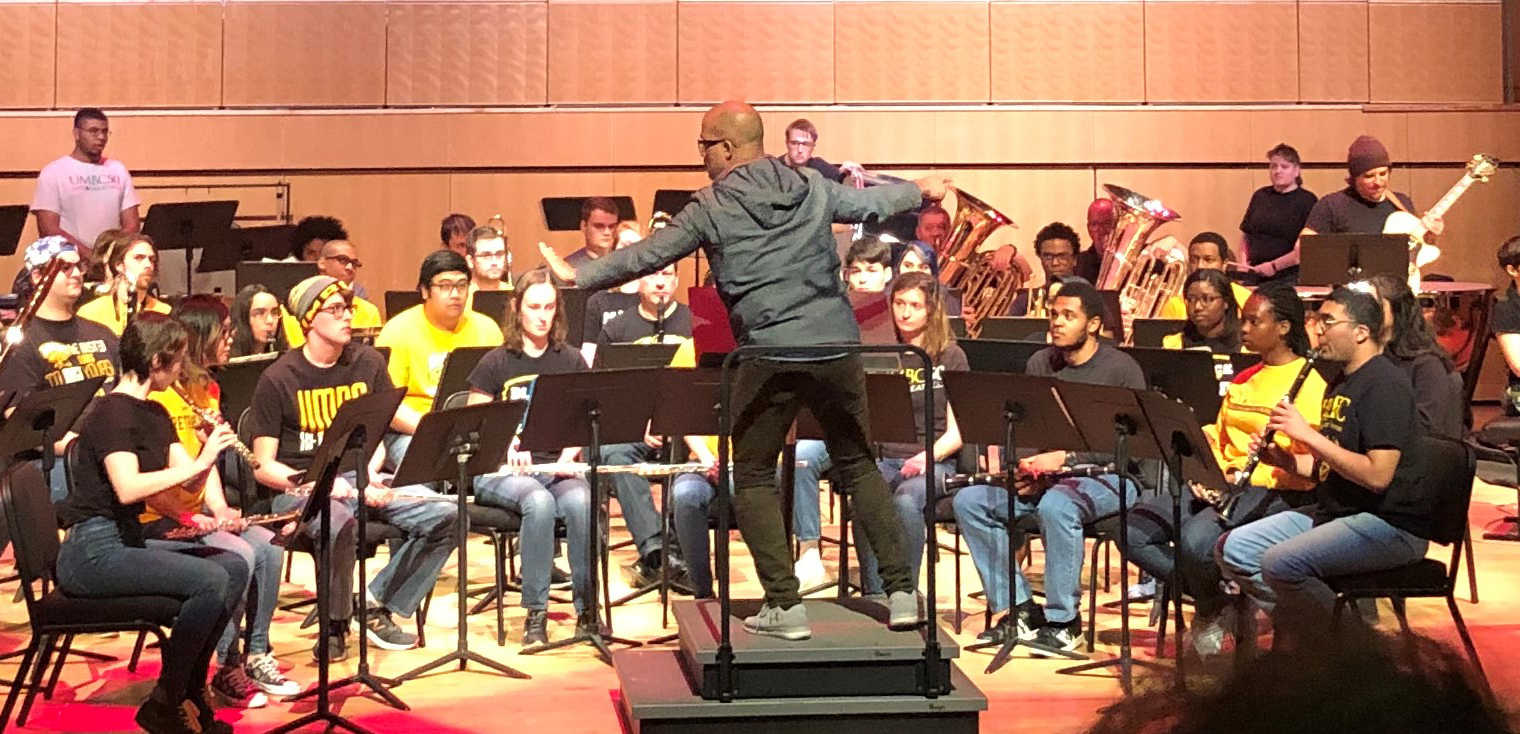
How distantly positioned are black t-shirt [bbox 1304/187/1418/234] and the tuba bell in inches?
65.9

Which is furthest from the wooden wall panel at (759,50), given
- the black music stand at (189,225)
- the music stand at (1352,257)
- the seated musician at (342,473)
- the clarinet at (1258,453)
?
the clarinet at (1258,453)

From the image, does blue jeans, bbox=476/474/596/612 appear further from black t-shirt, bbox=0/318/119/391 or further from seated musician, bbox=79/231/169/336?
seated musician, bbox=79/231/169/336

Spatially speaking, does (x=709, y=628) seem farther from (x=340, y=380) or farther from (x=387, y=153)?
(x=387, y=153)

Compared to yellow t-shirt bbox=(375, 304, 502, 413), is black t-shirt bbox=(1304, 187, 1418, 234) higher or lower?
higher

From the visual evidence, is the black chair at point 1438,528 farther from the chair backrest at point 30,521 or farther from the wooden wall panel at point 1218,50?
the wooden wall panel at point 1218,50

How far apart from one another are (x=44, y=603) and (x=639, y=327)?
3.21m

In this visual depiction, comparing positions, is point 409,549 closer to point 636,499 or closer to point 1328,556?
point 636,499

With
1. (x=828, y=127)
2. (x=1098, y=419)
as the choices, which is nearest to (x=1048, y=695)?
(x=1098, y=419)

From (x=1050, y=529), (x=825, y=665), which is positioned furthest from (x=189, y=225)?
(x=825, y=665)

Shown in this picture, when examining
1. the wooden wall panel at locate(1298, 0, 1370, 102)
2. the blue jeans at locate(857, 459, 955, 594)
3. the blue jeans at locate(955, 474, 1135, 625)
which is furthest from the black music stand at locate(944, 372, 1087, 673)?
the wooden wall panel at locate(1298, 0, 1370, 102)

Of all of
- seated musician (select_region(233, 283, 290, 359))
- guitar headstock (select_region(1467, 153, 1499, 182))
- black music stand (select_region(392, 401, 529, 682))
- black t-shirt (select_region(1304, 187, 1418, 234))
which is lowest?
black music stand (select_region(392, 401, 529, 682))

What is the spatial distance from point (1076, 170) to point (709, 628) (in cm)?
744

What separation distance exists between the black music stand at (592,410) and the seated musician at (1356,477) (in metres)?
1.96

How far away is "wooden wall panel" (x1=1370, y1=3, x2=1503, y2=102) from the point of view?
11.6 metres
